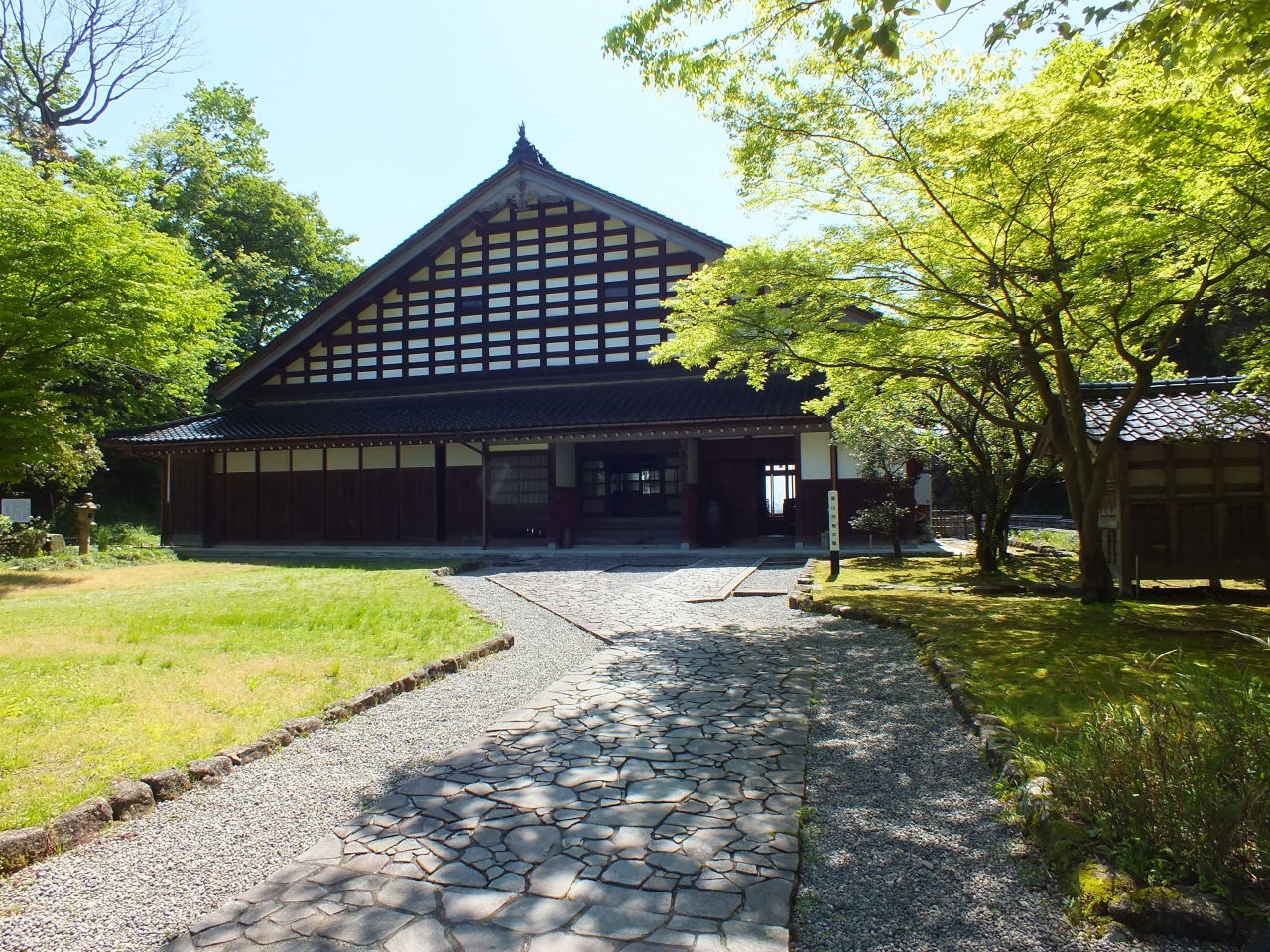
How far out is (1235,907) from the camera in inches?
98.8

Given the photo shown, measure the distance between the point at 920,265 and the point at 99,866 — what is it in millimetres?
8306

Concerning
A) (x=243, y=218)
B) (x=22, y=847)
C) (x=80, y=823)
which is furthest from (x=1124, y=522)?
(x=243, y=218)

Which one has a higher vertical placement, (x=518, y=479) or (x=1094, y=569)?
(x=518, y=479)

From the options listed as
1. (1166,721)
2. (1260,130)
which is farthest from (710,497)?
(1166,721)

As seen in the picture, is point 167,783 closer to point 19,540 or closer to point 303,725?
point 303,725

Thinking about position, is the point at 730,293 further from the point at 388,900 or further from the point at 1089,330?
the point at 388,900

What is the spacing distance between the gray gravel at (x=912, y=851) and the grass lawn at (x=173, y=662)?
321 cm

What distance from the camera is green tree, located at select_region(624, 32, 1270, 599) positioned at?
6238 mm

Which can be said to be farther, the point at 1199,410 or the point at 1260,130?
the point at 1199,410

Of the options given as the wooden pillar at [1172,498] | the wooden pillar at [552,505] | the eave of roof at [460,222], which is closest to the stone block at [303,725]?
the wooden pillar at [1172,498]

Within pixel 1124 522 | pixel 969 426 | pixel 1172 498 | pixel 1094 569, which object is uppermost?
pixel 969 426

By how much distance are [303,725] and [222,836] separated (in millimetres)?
1321

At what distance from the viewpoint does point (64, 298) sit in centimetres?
1199

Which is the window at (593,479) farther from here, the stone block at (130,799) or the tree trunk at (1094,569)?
the stone block at (130,799)
